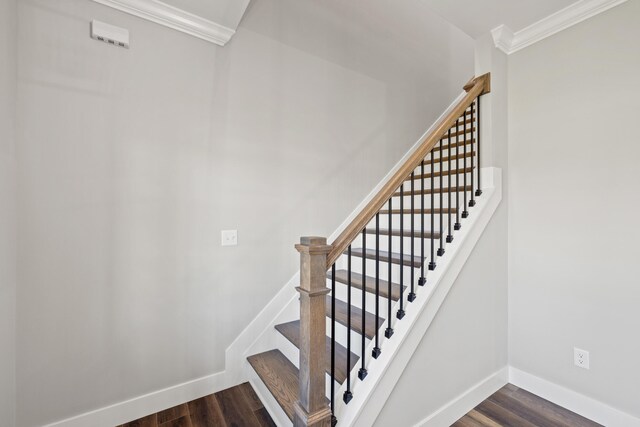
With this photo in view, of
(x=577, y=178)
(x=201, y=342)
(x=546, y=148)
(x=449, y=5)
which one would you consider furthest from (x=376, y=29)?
(x=201, y=342)

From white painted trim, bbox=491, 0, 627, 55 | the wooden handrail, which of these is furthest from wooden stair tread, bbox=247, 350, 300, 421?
white painted trim, bbox=491, 0, 627, 55

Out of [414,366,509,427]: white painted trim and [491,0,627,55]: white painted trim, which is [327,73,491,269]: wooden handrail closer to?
[491,0,627,55]: white painted trim

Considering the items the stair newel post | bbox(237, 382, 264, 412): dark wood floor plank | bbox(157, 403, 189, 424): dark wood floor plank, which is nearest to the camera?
the stair newel post

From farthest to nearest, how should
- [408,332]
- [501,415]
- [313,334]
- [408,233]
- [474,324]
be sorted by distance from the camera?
[408,233]
[474,324]
[501,415]
[408,332]
[313,334]

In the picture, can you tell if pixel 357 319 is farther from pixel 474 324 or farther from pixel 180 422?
pixel 180 422

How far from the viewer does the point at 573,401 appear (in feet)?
5.97

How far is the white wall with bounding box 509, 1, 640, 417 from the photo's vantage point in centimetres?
166

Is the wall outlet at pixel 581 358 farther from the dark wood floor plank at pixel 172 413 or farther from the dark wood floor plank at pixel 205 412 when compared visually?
the dark wood floor plank at pixel 172 413

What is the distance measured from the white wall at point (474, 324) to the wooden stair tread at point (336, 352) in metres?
0.25

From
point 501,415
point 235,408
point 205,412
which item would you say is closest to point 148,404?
point 205,412

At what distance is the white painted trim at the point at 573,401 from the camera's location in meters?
1.66

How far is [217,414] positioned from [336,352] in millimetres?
835

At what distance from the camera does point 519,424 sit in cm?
171

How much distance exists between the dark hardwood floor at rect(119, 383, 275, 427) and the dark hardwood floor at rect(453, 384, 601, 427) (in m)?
1.20
